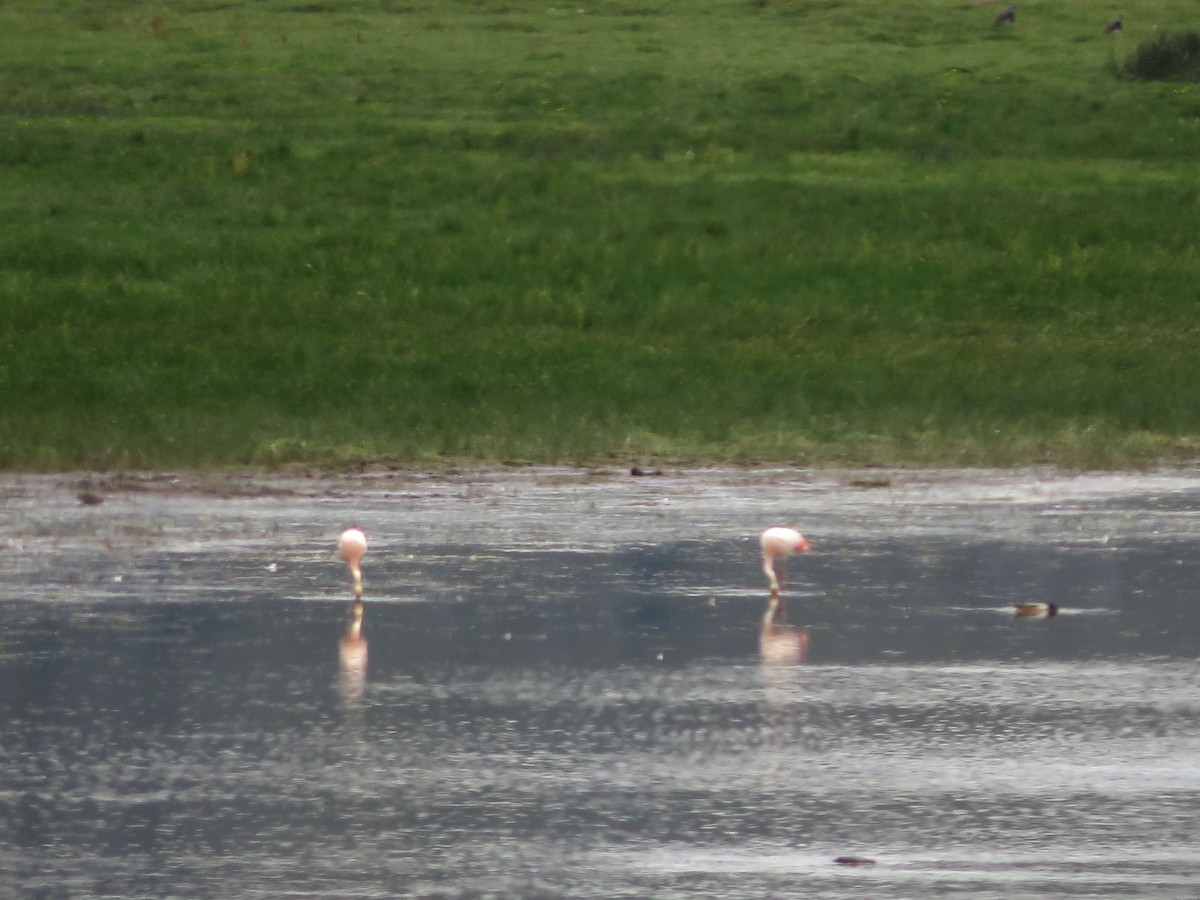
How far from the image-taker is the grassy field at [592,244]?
16719 mm

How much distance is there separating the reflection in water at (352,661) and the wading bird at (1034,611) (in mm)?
2597

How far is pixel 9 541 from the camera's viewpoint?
38.3 feet

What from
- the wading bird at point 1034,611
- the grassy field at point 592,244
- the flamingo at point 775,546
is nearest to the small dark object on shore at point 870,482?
Answer: the grassy field at point 592,244

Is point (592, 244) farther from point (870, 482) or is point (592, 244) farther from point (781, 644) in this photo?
point (781, 644)

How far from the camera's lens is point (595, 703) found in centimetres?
821

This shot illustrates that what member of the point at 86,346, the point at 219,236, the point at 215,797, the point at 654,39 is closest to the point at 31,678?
the point at 215,797

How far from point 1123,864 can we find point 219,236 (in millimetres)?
18597

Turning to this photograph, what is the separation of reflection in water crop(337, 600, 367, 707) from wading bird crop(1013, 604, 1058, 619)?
8.52 feet

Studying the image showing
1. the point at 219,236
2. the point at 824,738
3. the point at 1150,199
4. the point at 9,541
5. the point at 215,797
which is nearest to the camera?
the point at 215,797

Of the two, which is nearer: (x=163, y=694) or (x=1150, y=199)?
(x=163, y=694)

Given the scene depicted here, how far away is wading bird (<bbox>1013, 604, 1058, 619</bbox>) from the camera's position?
9.82 m

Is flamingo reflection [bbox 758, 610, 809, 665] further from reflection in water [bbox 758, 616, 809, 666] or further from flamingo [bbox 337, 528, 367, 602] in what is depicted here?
flamingo [bbox 337, 528, 367, 602]

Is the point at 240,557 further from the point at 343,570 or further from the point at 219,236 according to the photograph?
the point at 219,236

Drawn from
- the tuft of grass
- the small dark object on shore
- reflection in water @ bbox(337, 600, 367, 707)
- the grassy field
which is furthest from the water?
the tuft of grass
